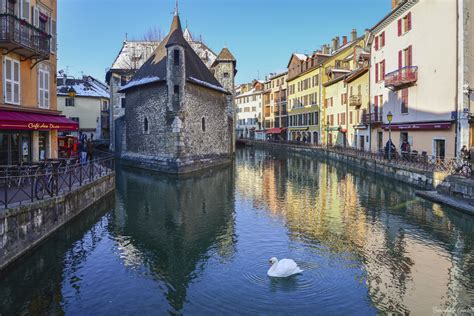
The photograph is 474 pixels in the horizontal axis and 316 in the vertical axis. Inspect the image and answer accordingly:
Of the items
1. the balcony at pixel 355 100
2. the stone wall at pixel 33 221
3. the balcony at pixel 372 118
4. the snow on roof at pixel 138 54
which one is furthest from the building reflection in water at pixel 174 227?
the snow on roof at pixel 138 54

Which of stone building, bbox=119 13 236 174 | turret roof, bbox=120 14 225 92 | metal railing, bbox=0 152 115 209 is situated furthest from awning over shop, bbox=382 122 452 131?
metal railing, bbox=0 152 115 209

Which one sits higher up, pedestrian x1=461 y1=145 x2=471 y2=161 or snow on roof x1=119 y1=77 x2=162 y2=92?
snow on roof x1=119 y1=77 x2=162 y2=92

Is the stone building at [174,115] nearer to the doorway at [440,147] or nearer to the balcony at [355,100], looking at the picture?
the balcony at [355,100]

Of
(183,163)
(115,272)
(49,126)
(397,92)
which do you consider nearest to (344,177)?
(397,92)

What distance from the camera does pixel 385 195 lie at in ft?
69.2

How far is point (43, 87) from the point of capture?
1878cm

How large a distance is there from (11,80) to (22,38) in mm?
1723

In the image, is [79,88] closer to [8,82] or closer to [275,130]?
[275,130]

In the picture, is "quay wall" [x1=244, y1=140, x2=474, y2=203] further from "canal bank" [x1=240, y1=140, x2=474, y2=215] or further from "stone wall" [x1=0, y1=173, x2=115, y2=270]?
"stone wall" [x1=0, y1=173, x2=115, y2=270]

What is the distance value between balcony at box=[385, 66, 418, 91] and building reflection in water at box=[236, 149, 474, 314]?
6946 millimetres

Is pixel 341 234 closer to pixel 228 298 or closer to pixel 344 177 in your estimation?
pixel 228 298

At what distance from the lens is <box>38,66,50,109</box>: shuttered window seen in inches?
727

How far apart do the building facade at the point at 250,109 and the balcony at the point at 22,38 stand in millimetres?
70735

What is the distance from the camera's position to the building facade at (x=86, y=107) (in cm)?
5208
